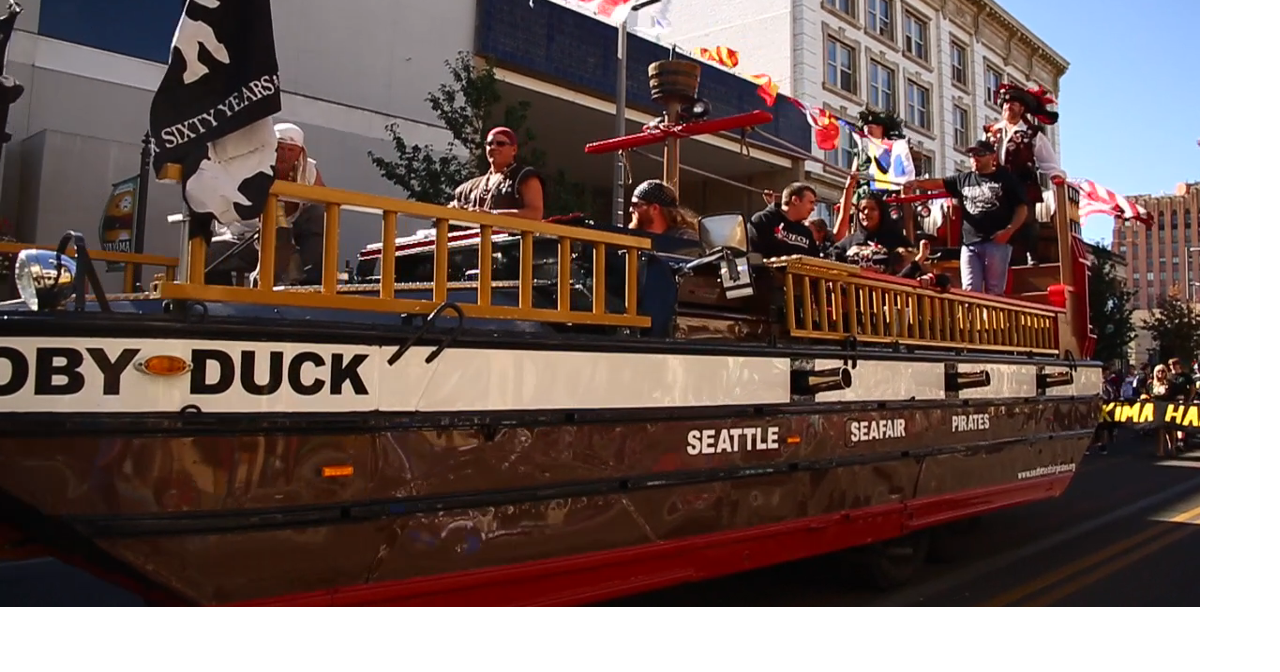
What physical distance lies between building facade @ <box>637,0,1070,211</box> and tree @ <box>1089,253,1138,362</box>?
6469mm

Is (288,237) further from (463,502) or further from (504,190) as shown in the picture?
(463,502)

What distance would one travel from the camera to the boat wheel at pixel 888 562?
5836mm

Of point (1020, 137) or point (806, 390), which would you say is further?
point (1020, 137)

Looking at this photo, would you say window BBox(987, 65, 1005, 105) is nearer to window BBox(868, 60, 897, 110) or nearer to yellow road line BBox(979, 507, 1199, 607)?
window BBox(868, 60, 897, 110)

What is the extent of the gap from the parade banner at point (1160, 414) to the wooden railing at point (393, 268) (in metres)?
13.3

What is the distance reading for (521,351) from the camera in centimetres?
362

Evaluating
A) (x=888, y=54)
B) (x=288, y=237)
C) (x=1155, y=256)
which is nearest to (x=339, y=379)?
(x=288, y=237)

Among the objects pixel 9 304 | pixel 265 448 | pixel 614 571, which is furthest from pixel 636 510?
pixel 9 304

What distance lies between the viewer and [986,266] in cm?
766

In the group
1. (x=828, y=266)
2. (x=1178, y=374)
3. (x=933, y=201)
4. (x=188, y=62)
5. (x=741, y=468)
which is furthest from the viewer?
(x=1178, y=374)

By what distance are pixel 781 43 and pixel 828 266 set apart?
23.4m

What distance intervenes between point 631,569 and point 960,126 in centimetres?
3352

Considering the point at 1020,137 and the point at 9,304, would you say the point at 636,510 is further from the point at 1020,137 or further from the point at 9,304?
the point at 1020,137

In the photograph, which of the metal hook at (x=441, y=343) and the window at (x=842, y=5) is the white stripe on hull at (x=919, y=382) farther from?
the window at (x=842, y=5)
